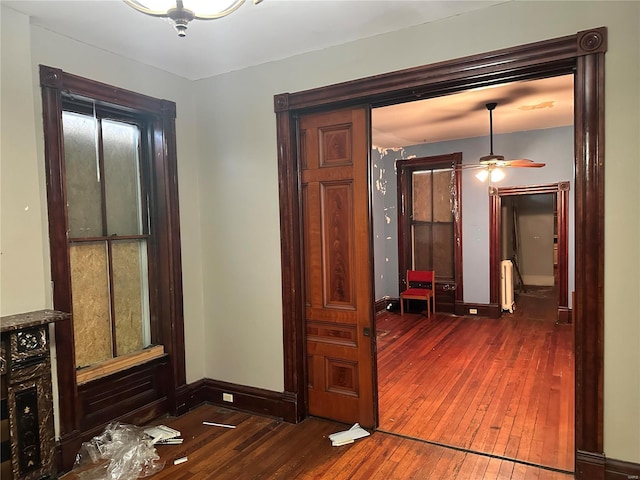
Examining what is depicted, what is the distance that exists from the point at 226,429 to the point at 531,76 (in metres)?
3.20

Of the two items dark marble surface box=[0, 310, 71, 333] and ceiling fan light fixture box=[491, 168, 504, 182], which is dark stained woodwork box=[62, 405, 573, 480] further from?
ceiling fan light fixture box=[491, 168, 504, 182]

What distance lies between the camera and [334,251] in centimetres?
329

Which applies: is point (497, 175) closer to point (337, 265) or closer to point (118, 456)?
point (337, 265)

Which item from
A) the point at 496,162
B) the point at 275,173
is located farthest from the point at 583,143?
the point at 496,162

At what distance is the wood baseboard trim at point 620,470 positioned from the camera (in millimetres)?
2352

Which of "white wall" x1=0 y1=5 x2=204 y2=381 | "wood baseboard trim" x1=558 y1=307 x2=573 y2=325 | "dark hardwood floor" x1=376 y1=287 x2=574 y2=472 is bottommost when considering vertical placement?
"dark hardwood floor" x1=376 y1=287 x2=574 y2=472

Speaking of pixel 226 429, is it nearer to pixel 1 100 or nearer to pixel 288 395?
pixel 288 395

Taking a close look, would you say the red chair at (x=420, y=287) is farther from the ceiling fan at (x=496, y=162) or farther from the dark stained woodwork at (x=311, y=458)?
the dark stained woodwork at (x=311, y=458)

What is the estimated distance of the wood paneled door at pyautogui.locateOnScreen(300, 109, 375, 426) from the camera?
317 centimetres

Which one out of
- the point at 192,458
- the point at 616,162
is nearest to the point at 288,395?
the point at 192,458

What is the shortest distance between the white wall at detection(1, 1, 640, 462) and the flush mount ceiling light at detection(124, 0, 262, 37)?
56.3 inches

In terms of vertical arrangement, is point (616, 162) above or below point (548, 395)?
above

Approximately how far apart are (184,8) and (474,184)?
20.0 feet

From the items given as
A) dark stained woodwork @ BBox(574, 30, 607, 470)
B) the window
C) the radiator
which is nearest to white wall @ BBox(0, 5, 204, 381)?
the window
